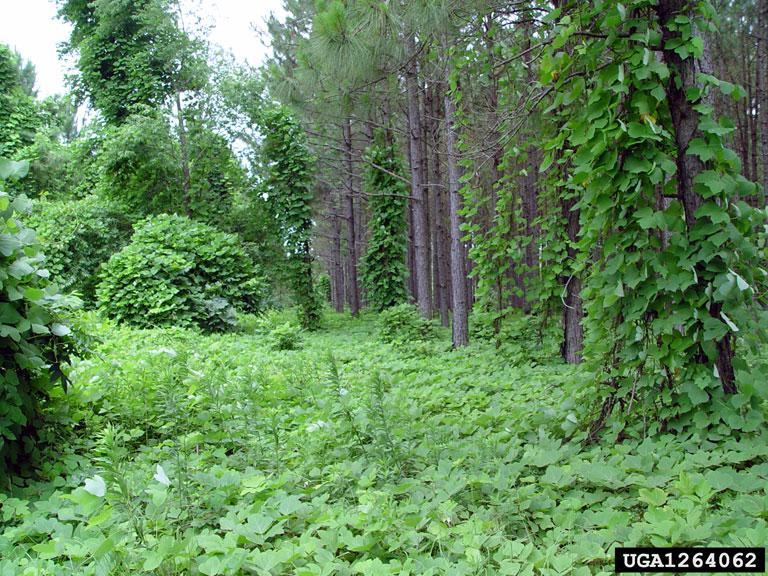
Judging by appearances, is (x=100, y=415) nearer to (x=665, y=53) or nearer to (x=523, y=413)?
(x=523, y=413)

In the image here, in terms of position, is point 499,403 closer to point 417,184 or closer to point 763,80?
point 417,184

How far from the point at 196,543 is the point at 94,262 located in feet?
40.4

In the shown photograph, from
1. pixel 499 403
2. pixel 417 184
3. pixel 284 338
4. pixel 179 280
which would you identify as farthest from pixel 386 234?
pixel 499 403

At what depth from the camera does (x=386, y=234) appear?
40.5ft

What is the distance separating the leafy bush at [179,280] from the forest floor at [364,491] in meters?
6.22

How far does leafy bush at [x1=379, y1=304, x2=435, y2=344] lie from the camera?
895 centimetres

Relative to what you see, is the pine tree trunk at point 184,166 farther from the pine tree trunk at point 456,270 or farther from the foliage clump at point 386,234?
the pine tree trunk at point 456,270

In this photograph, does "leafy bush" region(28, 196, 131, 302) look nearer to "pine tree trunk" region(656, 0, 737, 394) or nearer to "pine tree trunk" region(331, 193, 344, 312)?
"pine tree trunk" region(331, 193, 344, 312)

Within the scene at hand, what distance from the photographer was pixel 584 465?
2529 mm

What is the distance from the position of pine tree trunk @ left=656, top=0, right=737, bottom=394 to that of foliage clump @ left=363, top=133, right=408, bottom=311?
9234 millimetres

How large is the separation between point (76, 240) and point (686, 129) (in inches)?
498

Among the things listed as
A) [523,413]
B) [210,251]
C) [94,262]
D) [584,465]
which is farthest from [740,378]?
[94,262]

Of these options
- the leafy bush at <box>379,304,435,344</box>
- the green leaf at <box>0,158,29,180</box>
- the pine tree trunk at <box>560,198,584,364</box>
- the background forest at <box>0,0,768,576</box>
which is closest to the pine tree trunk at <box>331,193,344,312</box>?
the leafy bush at <box>379,304,435,344</box>

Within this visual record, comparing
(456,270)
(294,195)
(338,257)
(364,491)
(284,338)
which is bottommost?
(364,491)
